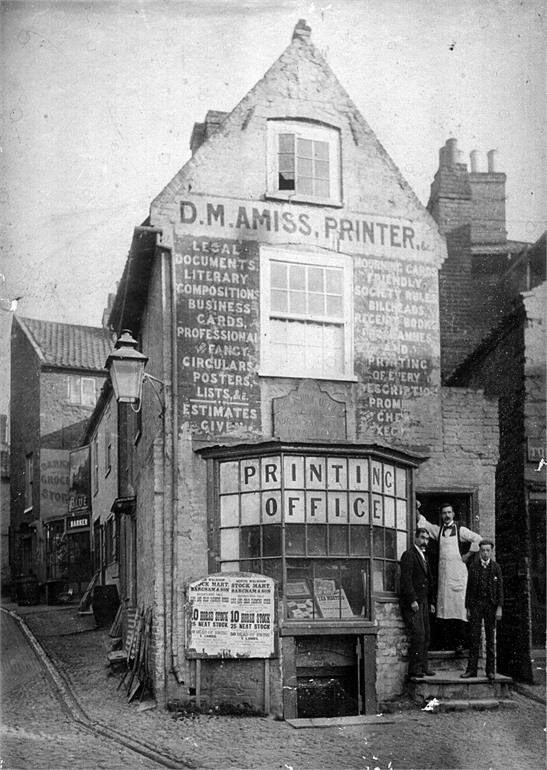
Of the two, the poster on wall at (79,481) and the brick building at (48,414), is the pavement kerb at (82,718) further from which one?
the brick building at (48,414)

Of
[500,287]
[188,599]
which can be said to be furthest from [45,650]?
[500,287]

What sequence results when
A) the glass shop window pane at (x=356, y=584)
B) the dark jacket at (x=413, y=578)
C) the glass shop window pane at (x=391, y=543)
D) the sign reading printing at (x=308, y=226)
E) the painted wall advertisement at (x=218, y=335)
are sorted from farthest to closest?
1. the sign reading printing at (x=308, y=226)
2. the glass shop window pane at (x=391, y=543)
3. the painted wall advertisement at (x=218, y=335)
4. the dark jacket at (x=413, y=578)
5. the glass shop window pane at (x=356, y=584)

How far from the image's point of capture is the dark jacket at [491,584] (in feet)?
42.1

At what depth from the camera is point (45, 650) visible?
59.1 ft

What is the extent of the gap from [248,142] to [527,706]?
8897 millimetres

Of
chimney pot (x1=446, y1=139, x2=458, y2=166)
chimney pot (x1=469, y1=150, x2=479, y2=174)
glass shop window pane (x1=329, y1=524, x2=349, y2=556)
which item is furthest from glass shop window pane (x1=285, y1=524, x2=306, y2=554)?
chimney pot (x1=469, y1=150, x2=479, y2=174)

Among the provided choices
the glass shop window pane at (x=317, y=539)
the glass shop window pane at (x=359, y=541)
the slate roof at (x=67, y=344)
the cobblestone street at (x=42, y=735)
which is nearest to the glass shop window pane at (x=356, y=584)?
the glass shop window pane at (x=359, y=541)

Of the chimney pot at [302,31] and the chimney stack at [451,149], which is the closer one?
the chimney pot at [302,31]

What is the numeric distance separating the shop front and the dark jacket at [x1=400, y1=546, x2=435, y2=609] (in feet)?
0.91

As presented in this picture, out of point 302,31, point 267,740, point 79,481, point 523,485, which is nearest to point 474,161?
point 302,31

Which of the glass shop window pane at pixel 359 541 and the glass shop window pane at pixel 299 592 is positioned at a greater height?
the glass shop window pane at pixel 359 541

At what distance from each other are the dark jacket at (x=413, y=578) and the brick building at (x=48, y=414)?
19966mm

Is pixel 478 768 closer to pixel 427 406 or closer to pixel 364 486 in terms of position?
pixel 364 486

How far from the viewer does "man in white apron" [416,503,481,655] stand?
43.5 ft
